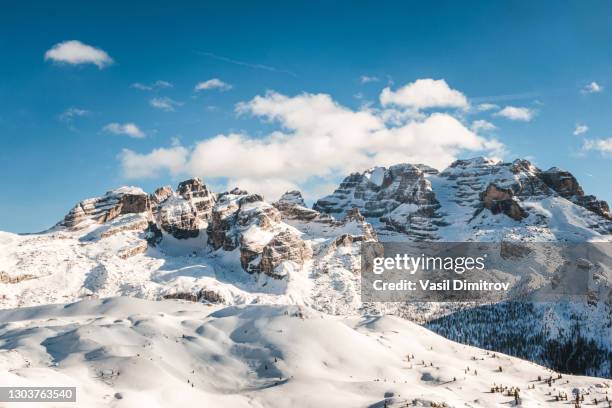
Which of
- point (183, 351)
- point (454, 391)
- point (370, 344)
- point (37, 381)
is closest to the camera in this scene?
point (37, 381)

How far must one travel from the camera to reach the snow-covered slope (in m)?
45.6

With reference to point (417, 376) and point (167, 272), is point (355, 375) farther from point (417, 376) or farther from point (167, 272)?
point (167, 272)

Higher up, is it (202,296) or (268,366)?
(268,366)

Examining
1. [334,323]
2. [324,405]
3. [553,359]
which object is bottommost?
[553,359]

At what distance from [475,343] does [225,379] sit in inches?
5133

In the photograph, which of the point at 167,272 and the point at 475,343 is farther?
the point at 167,272

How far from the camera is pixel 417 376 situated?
174 ft

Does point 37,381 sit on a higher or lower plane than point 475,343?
higher

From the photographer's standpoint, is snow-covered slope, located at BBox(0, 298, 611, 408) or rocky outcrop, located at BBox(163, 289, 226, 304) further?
rocky outcrop, located at BBox(163, 289, 226, 304)

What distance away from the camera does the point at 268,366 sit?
177 feet

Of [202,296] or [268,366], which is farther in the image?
[202,296]

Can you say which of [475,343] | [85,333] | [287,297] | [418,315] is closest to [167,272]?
[287,297]

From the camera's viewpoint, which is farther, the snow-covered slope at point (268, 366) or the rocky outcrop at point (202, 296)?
the rocky outcrop at point (202, 296)

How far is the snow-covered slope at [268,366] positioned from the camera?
1794 inches
